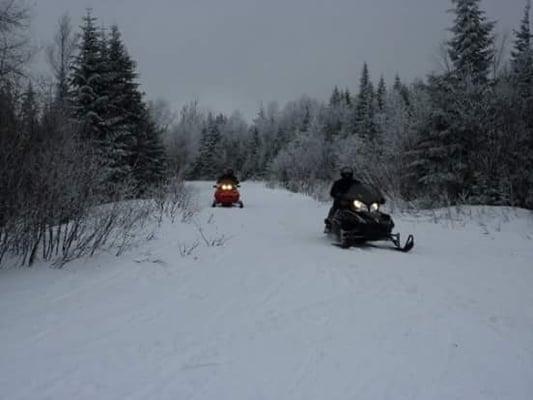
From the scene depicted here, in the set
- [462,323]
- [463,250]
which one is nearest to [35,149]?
[462,323]

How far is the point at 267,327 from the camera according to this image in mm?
4738

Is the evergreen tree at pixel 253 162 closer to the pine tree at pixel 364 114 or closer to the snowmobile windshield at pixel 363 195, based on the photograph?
the pine tree at pixel 364 114

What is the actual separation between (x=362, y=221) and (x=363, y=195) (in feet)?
2.52

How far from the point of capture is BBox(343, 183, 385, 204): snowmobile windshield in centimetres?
1015

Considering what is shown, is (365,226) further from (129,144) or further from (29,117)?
(129,144)

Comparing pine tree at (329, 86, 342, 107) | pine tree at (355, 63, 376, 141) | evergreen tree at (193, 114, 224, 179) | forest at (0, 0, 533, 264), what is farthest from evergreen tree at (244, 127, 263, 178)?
forest at (0, 0, 533, 264)

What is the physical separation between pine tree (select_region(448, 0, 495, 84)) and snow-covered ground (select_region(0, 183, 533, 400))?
19160 millimetres

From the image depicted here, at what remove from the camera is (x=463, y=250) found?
32.3 feet

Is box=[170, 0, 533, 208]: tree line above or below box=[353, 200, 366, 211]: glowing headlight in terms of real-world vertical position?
above

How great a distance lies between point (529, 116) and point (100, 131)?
19.9 m

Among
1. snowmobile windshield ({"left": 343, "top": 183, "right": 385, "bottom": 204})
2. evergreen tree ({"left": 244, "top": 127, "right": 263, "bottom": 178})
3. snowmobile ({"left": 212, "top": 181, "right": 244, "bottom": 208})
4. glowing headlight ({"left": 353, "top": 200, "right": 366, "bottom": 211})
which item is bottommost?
snowmobile ({"left": 212, "top": 181, "right": 244, "bottom": 208})

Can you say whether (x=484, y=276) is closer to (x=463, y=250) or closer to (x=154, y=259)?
(x=463, y=250)

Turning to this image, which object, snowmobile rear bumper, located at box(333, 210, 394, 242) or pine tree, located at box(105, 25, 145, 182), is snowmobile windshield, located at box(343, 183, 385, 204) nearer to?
snowmobile rear bumper, located at box(333, 210, 394, 242)

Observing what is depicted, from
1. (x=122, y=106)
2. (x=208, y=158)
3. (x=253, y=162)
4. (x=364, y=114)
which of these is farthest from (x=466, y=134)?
(x=253, y=162)
